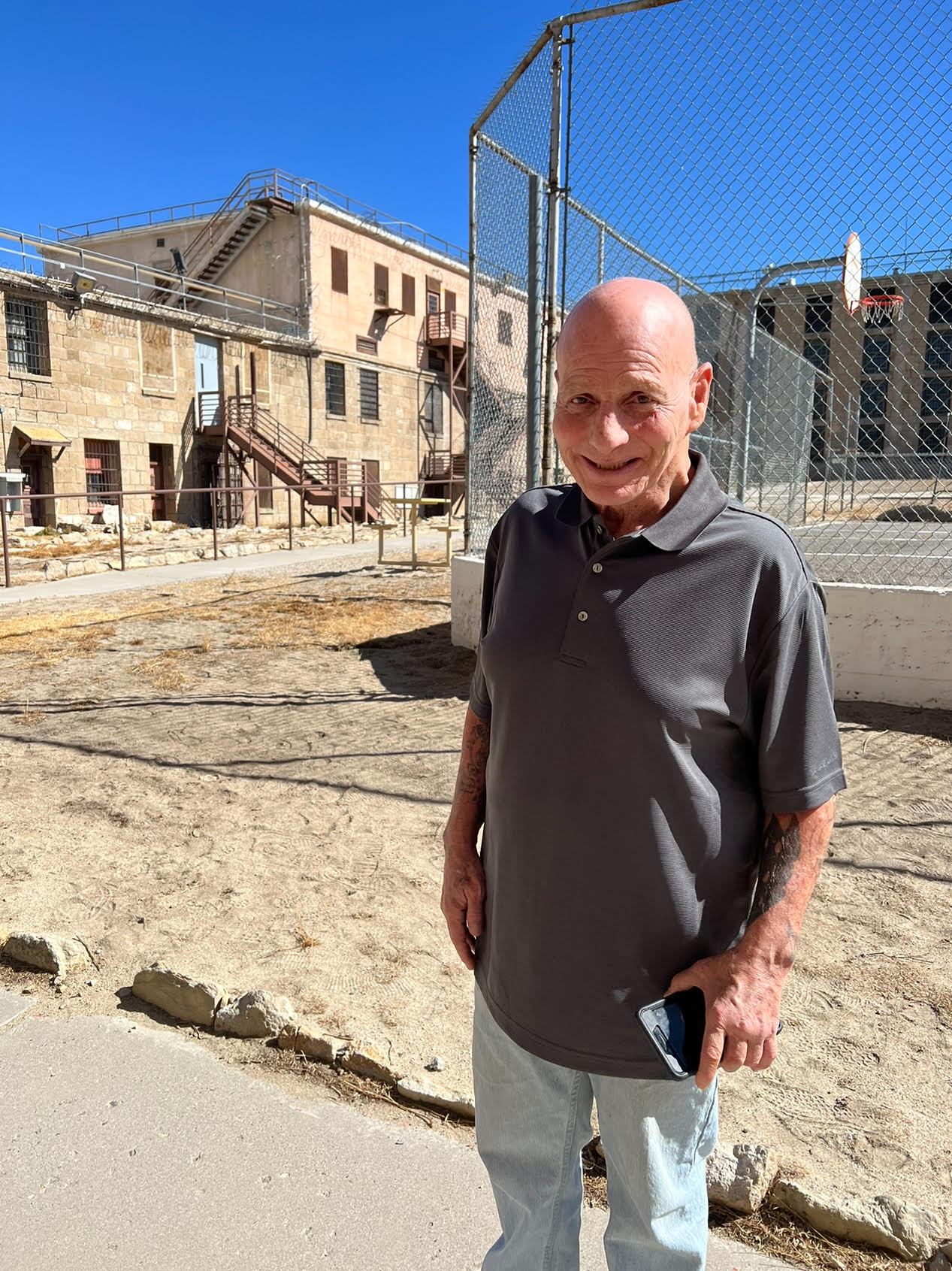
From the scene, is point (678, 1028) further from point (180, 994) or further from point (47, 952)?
point (47, 952)

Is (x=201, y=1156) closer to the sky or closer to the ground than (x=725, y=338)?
closer to the ground

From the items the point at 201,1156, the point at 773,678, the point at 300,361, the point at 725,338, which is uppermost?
the point at 300,361

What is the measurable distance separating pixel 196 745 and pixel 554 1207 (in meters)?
4.14

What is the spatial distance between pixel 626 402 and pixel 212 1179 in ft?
6.08

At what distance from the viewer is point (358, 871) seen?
356 cm

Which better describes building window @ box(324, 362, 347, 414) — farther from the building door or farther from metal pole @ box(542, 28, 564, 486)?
metal pole @ box(542, 28, 564, 486)

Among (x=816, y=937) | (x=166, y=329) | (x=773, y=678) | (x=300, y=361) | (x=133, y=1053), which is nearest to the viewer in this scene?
(x=773, y=678)

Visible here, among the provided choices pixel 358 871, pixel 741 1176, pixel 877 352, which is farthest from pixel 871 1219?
pixel 877 352

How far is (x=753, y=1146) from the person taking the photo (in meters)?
1.93

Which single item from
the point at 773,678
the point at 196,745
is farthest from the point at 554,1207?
the point at 196,745

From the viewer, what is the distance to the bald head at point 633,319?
1.27 metres

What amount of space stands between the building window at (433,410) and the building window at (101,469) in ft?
46.7

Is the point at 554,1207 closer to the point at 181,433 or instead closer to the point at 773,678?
the point at 773,678

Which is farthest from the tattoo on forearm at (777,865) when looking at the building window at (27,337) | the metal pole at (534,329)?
the building window at (27,337)
